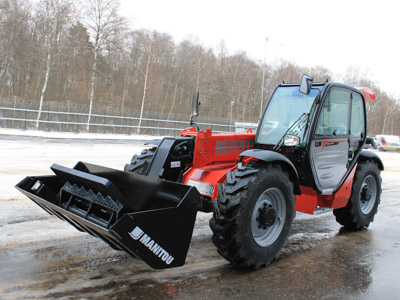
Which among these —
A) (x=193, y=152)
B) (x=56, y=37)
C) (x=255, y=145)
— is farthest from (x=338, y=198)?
(x=56, y=37)

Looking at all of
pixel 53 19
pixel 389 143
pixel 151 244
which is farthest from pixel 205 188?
pixel 389 143

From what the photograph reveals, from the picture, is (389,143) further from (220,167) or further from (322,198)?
(220,167)

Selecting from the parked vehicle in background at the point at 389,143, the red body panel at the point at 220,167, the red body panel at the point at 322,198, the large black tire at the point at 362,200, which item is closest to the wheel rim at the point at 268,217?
the red body panel at the point at 220,167

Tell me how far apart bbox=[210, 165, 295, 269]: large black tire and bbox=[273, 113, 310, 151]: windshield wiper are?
2.22 feet

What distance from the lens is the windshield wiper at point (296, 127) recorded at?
4742 millimetres

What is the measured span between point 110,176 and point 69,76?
41335 mm

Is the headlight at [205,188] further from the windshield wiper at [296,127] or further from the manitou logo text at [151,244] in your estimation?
the manitou logo text at [151,244]

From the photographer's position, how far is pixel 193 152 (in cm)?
473

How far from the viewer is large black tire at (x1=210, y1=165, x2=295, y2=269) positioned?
139 inches

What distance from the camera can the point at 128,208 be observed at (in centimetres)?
343

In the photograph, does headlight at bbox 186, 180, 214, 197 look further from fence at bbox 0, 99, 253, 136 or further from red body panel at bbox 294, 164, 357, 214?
fence at bbox 0, 99, 253, 136

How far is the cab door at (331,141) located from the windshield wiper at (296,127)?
166mm

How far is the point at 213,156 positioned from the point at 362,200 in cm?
280

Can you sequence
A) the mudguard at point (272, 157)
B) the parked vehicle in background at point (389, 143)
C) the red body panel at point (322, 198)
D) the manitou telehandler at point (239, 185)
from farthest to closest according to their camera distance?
the parked vehicle in background at point (389, 143) → the red body panel at point (322, 198) → the mudguard at point (272, 157) → the manitou telehandler at point (239, 185)
